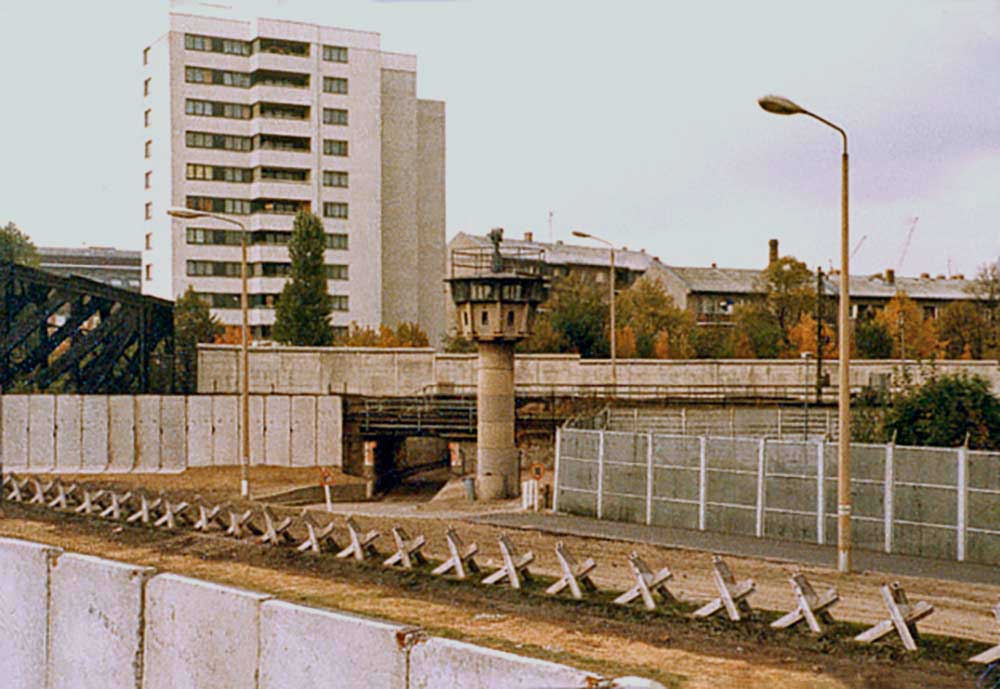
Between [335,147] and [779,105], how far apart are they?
267ft

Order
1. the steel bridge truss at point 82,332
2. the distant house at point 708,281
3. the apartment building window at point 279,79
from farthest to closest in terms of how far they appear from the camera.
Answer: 1. the distant house at point 708,281
2. the apartment building window at point 279,79
3. the steel bridge truss at point 82,332

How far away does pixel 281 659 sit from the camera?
390 inches

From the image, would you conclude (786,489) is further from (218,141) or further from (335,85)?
(335,85)

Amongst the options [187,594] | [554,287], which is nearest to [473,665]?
[187,594]

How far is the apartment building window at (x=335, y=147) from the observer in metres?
101

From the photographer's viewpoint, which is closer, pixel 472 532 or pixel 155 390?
pixel 472 532

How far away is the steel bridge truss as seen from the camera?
168 feet

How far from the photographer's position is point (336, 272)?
100250mm

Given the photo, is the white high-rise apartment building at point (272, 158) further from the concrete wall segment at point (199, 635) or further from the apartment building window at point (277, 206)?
the concrete wall segment at point (199, 635)

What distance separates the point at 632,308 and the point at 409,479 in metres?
40.3

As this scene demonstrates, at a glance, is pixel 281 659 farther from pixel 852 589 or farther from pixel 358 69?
pixel 358 69

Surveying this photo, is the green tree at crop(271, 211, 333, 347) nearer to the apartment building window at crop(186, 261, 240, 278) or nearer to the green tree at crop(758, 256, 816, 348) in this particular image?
the apartment building window at crop(186, 261, 240, 278)

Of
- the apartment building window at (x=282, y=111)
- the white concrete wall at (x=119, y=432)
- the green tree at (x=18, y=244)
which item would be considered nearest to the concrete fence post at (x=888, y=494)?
the white concrete wall at (x=119, y=432)

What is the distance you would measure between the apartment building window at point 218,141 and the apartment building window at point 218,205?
14.1 ft
